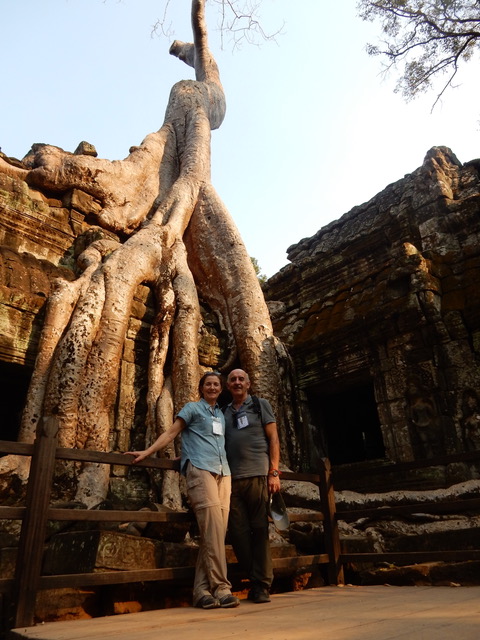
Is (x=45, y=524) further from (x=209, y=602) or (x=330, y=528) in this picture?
(x=330, y=528)

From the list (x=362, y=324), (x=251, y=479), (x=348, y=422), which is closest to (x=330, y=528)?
(x=251, y=479)

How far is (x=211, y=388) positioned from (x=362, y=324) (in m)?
3.19

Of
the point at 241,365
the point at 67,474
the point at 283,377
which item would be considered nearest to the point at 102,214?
the point at 241,365

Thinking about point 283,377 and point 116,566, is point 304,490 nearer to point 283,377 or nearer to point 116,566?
point 283,377

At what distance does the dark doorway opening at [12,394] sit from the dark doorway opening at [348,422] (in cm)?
339

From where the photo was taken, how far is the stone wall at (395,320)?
4.63m

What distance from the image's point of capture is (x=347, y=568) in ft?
11.2

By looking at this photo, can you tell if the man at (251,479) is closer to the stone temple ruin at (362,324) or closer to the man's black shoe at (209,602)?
the man's black shoe at (209,602)

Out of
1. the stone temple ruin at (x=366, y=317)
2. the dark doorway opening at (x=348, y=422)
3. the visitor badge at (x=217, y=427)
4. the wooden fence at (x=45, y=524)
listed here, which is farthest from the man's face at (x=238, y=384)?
the dark doorway opening at (x=348, y=422)

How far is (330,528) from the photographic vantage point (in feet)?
10.8

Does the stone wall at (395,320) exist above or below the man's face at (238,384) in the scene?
above

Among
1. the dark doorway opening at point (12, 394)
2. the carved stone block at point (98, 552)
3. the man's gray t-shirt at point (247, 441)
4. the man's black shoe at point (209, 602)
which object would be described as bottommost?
the man's black shoe at point (209, 602)

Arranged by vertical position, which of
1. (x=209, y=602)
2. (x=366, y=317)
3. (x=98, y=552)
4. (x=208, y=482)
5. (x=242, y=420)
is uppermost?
(x=366, y=317)

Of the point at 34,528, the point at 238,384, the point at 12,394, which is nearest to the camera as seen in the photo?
the point at 34,528
